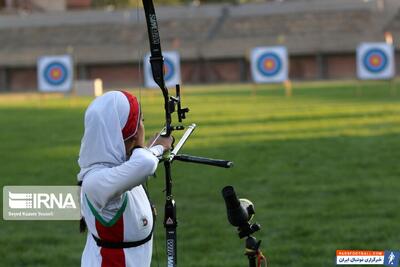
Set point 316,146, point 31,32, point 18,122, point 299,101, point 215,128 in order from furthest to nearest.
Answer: point 31,32 < point 299,101 < point 18,122 < point 215,128 < point 316,146

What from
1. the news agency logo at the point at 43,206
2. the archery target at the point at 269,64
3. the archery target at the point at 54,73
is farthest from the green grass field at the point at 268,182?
the archery target at the point at 54,73

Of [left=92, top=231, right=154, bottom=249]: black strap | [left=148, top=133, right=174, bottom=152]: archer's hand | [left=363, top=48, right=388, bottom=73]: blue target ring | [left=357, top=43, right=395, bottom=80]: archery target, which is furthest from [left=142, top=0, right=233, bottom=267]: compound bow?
[left=363, top=48, right=388, bottom=73]: blue target ring

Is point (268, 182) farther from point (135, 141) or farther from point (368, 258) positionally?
point (135, 141)

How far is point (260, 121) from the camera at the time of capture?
14.7 metres

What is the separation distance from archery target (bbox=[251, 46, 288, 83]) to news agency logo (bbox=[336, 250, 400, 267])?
22816 millimetres

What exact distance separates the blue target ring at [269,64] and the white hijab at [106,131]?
25.0 m

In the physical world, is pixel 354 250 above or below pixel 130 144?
below

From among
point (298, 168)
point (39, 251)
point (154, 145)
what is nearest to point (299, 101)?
point (298, 168)

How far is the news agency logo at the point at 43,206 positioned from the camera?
661 centimetres

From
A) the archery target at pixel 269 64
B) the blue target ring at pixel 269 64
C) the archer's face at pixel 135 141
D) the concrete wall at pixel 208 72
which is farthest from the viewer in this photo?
the concrete wall at pixel 208 72

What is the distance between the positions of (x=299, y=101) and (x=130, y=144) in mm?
17169

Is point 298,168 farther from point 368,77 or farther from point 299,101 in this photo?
point 368,77

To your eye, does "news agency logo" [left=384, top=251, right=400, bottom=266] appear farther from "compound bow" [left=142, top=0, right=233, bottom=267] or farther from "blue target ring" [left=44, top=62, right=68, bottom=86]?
"blue target ring" [left=44, top=62, right=68, bottom=86]

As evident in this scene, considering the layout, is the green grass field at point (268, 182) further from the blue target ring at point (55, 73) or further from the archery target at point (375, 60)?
the blue target ring at point (55, 73)
